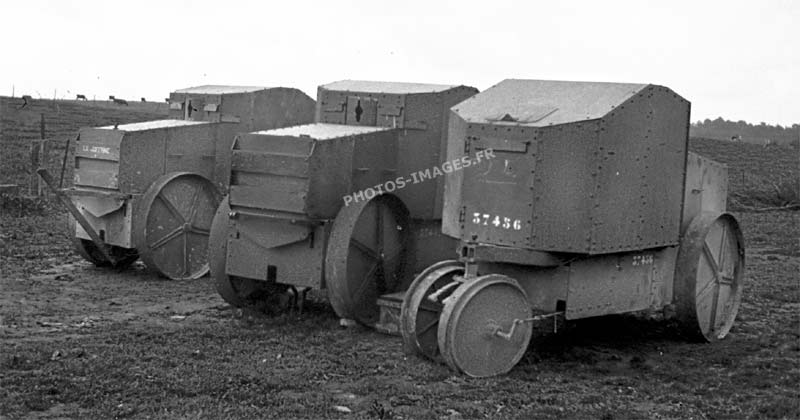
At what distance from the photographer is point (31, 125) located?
39.2 meters

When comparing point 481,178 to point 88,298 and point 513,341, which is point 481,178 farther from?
point 88,298

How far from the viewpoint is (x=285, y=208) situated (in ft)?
36.4

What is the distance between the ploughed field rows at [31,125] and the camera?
2746 centimetres

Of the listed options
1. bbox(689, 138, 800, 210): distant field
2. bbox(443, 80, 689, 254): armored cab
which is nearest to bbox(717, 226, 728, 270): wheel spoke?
bbox(443, 80, 689, 254): armored cab

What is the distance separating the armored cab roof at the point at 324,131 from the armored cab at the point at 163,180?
10.1 feet

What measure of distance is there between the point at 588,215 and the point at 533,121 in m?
0.92

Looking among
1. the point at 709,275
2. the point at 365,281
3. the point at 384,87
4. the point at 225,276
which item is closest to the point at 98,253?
the point at 225,276

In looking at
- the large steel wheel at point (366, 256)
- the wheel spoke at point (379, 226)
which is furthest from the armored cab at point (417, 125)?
the wheel spoke at point (379, 226)

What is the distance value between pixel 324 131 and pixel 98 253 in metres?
5.22

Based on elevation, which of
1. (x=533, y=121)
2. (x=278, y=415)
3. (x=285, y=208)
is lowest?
(x=278, y=415)

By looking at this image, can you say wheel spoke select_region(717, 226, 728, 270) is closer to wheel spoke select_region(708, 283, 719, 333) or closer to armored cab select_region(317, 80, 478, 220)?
wheel spoke select_region(708, 283, 719, 333)

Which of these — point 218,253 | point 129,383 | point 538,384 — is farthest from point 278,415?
point 218,253

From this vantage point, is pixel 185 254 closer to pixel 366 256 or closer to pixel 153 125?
pixel 153 125

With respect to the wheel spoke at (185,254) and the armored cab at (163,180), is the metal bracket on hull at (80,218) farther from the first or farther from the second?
the wheel spoke at (185,254)
